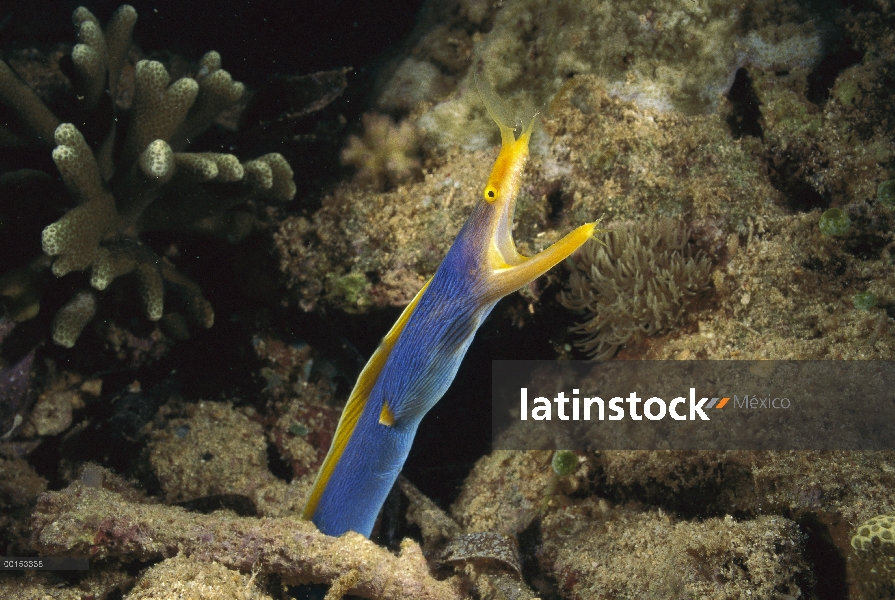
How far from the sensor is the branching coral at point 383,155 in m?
3.52

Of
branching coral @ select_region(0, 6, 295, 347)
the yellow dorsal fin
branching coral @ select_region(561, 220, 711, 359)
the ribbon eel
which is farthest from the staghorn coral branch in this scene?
branching coral @ select_region(561, 220, 711, 359)

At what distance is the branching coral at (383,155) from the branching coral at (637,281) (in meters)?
1.38

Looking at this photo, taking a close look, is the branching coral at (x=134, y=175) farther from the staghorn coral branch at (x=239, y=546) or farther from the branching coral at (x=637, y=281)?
the branching coral at (x=637, y=281)

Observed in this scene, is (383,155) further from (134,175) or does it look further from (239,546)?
(239,546)

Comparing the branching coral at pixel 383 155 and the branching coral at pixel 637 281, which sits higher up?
the branching coral at pixel 383 155

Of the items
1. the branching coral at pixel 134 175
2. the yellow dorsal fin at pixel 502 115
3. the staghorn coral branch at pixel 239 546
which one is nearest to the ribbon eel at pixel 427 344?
the yellow dorsal fin at pixel 502 115

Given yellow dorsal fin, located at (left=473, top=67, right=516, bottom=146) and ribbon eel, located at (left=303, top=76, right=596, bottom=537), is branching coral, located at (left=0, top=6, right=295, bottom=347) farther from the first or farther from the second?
yellow dorsal fin, located at (left=473, top=67, right=516, bottom=146)

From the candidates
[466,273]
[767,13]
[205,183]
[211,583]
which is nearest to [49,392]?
[205,183]

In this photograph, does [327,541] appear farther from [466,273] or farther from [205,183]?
[205,183]

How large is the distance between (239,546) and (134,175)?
230cm

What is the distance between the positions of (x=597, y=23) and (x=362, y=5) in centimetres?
192

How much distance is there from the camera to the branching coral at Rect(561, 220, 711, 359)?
9.14ft

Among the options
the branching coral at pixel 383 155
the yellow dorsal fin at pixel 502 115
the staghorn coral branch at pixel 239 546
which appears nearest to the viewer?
the yellow dorsal fin at pixel 502 115

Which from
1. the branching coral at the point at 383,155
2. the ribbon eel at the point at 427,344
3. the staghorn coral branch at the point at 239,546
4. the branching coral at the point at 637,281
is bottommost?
the staghorn coral branch at the point at 239,546
